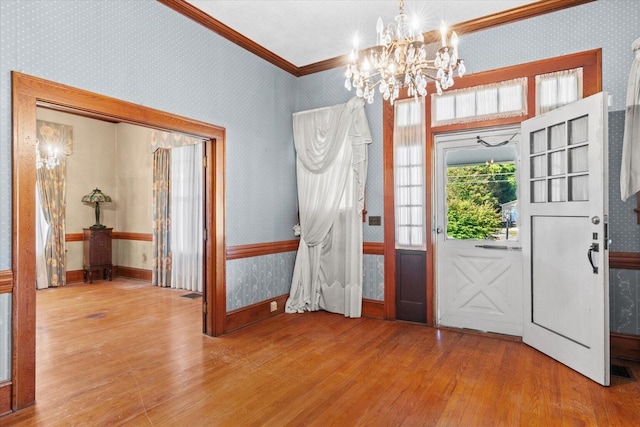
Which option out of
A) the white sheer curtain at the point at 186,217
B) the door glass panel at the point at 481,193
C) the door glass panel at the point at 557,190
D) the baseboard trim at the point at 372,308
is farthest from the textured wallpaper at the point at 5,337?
the door glass panel at the point at 557,190

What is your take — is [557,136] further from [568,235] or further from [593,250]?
[593,250]

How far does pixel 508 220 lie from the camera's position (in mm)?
3904

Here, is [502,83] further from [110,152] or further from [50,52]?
[110,152]

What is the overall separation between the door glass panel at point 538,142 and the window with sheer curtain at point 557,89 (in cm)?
33

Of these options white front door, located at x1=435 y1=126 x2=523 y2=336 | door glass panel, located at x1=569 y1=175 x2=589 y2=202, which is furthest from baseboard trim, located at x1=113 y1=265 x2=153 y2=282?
door glass panel, located at x1=569 y1=175 x2=589 y2=202

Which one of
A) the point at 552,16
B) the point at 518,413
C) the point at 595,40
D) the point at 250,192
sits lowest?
the point at 518,413

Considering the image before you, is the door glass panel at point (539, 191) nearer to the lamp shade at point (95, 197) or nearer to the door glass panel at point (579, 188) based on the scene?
the door glass panel at point (579, 188)

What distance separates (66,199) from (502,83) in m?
7.52

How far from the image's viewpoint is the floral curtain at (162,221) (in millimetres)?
6570

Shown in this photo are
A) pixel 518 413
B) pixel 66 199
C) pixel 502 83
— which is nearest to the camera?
pixel 518 413

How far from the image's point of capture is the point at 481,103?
3986 millimetres

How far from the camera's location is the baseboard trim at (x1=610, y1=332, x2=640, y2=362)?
325 centimetres

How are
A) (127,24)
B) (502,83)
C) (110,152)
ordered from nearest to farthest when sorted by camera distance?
1. (127,24)
2. (502,83)
3. (110,152)

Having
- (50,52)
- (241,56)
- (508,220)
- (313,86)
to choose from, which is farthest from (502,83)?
(50,52)
